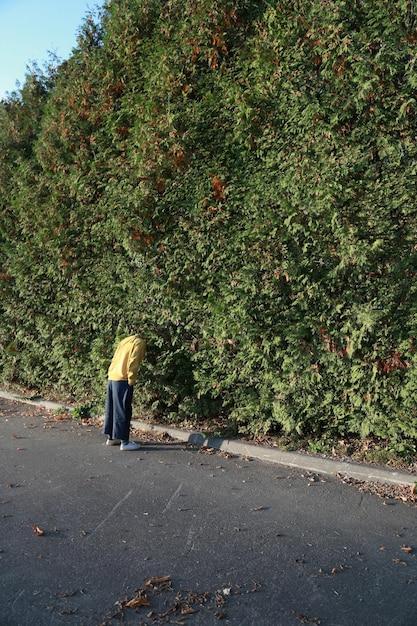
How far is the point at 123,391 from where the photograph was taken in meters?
7.02

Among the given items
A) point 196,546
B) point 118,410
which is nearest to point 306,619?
point 196,546

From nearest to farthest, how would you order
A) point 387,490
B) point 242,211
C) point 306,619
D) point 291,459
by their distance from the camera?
point 306,619 < point 387,490 < point 291,459 < point 242,211

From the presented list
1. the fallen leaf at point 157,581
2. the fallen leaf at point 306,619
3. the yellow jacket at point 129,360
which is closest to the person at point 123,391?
the yellow jacket at point 129,360

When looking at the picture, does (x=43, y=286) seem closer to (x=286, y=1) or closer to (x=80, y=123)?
(x=80, y=123)

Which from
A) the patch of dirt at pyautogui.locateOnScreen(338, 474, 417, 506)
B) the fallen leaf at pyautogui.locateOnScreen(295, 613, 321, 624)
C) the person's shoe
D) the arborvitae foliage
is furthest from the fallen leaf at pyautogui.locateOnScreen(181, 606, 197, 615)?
the person's shoe

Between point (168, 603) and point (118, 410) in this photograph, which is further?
point (118, 410)

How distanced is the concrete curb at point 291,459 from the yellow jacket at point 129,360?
0.98 metres

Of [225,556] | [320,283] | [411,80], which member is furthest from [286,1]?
[225,556]

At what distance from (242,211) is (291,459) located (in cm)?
282

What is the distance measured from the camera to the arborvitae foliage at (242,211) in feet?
18.7

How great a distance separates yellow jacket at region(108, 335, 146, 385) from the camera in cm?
699

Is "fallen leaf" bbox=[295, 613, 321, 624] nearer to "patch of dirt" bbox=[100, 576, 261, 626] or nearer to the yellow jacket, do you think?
"patch of dirt" bbox=[100, 576, 261, 626]

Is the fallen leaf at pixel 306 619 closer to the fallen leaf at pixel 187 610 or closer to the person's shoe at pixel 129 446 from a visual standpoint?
the fallen leaf at pixel 187 610

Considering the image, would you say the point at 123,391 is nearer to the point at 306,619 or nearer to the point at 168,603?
the point at 168,603
